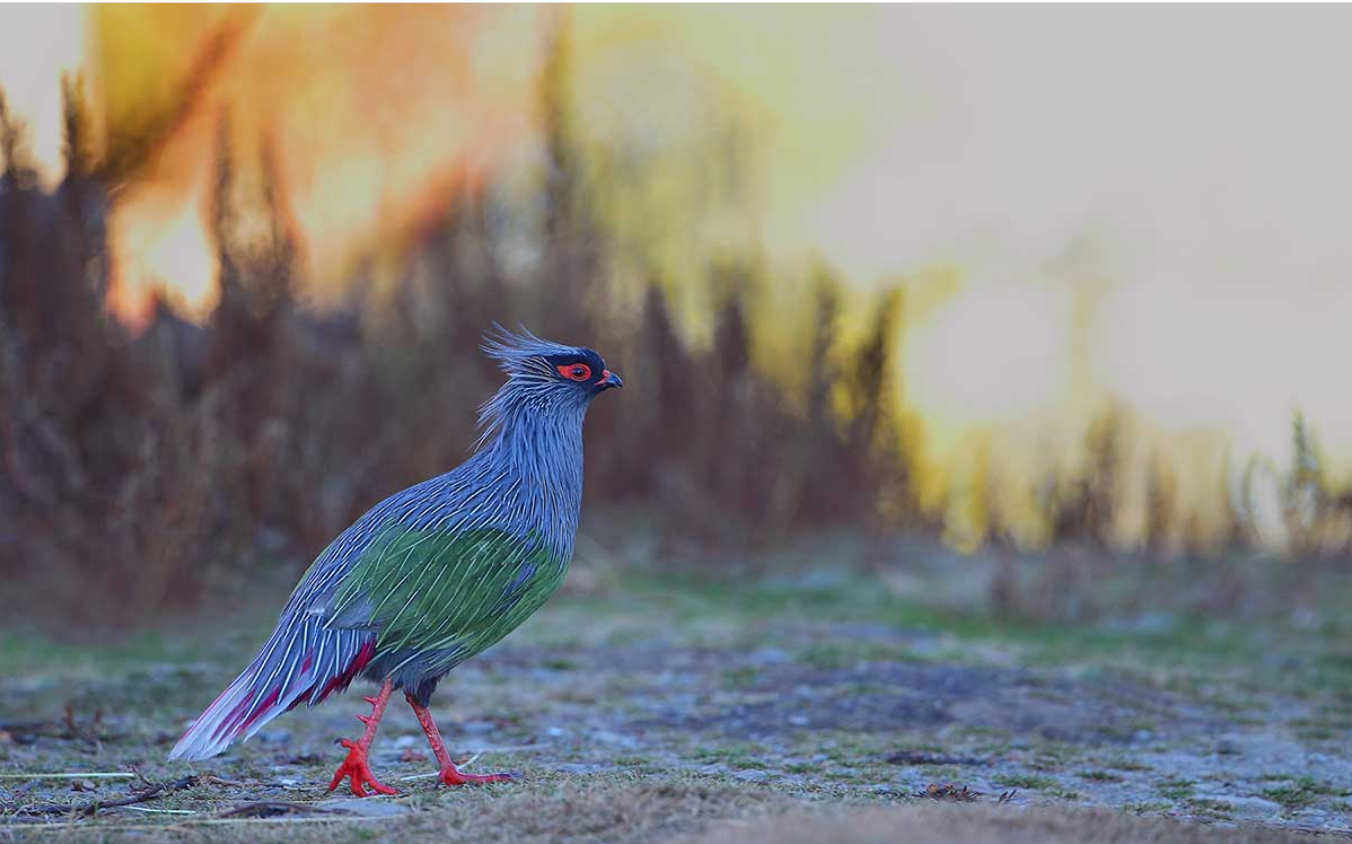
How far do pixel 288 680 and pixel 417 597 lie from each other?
1.42 feet

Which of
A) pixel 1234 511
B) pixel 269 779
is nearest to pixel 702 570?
pixel 1234 511

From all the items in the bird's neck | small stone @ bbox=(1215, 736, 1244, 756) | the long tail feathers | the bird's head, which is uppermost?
the bird's head

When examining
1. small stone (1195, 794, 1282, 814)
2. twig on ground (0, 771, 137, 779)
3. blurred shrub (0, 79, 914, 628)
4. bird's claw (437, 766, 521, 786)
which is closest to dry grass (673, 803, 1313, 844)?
small stone (1195, 794, 1282, 814)

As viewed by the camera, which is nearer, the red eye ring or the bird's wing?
the bird's wing

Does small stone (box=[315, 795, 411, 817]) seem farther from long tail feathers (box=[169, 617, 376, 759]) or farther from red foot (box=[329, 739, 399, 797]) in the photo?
long tail feathers (box=[169, 617, 376, 759])

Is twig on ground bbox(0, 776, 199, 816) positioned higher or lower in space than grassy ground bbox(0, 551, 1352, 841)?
higher

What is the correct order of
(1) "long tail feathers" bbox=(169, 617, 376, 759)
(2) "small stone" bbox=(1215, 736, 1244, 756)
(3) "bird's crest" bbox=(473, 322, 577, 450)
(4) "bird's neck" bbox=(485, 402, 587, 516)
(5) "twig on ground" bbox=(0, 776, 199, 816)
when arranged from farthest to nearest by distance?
(2) "small stone" bbox=(1215, 736, 1244, 756)
(3) "bird's crest" bbox=(473, 322, 577, 450)
(4) "bird's neck" bbox=(485, 402, 587, 516)
(1) "long tail feathers" bbox=(169, 617, 376, 759)
(5) "twig on ground" bbox=(0, 776, 199, 816)

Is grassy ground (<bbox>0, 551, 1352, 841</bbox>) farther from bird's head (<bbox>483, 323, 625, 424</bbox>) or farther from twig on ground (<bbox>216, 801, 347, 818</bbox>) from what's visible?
bird's head (<bbox>483, 323, 625, 424</bbox>)

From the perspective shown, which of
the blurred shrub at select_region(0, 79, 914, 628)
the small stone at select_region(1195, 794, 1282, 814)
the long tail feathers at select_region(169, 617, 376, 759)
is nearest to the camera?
Result: the long tail feathers at select_region(169, 617, 376, 759)

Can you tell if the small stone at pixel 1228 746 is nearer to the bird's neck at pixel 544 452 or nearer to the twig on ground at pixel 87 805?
the bird's neck at pixel 544 452

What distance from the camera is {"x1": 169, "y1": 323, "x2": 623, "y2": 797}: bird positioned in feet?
14.0

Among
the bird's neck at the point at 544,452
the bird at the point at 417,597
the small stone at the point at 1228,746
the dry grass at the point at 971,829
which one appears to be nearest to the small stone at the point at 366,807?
the bird at the point at 417,597

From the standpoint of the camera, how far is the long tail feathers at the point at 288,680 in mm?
4219

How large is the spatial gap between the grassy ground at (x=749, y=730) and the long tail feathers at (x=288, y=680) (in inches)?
8.3
